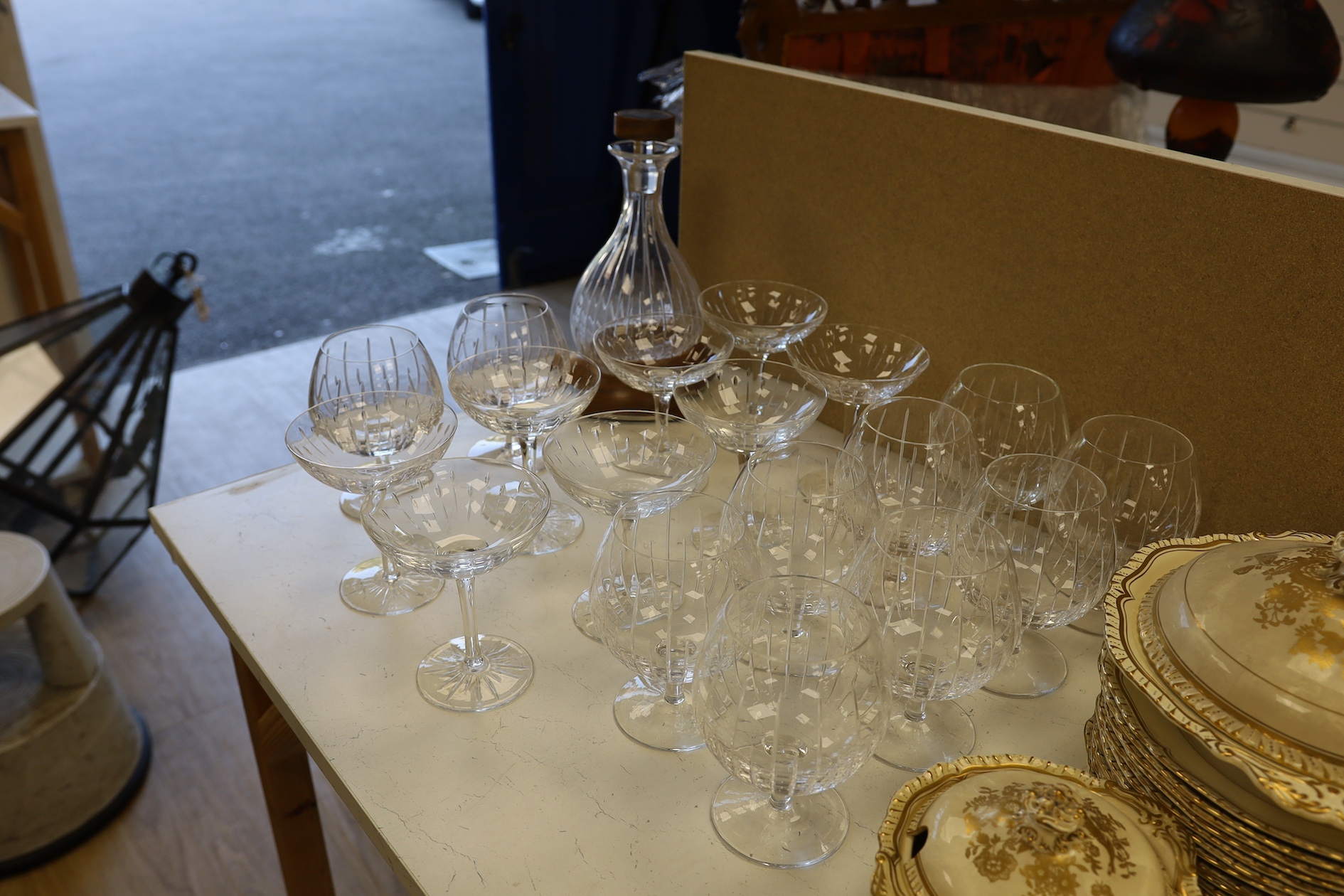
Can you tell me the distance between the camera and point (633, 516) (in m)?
0.80

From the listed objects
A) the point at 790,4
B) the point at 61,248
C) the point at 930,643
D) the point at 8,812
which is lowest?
the point at 8,812

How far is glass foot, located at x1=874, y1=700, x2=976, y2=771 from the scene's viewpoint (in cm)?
75

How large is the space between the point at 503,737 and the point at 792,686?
0.26m

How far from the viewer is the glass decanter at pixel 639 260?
114 cm

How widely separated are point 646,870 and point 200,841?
1.16 metres

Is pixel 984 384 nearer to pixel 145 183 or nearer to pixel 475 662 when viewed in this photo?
pixel 475 662

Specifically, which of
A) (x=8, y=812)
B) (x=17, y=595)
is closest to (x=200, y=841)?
(x=8, y=812)

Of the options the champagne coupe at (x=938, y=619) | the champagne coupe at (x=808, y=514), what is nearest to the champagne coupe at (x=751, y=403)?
the champagne coupe at (x=808, y=514)

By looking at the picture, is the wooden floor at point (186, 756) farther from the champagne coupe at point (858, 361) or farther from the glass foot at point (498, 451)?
the champagne coupe at point (858, 361)

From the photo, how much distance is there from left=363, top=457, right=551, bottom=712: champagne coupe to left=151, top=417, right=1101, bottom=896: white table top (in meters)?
0.02

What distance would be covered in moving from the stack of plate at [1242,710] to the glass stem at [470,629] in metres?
0.49

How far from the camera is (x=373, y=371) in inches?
40.2

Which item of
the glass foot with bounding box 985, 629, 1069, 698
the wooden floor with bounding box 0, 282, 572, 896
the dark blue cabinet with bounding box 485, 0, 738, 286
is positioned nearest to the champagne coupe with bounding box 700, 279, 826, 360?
the glass foot with bounding box 985, 629, 1069, 698

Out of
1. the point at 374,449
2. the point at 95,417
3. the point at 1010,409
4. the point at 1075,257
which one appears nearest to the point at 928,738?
the point at 1010,409
